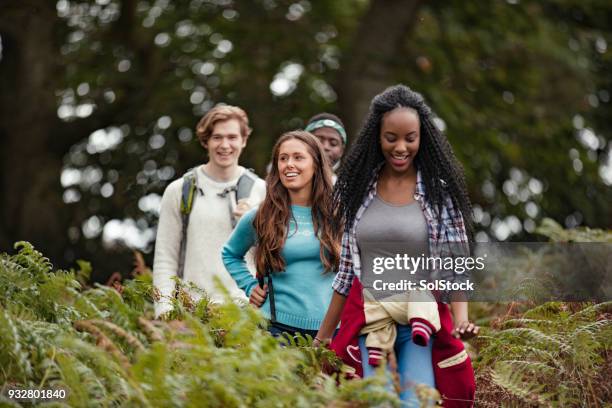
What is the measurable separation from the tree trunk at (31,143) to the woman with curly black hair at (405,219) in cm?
1101

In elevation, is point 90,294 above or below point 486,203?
below

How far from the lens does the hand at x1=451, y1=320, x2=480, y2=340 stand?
5.37 metres

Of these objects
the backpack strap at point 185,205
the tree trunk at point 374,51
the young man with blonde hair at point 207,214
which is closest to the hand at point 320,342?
the young man with blonde hair at point 207,214

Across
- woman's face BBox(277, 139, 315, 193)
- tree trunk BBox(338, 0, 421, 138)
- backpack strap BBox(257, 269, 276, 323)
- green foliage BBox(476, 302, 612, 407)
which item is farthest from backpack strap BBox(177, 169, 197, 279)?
tree trunk BBox(338, 0, 421, 138)

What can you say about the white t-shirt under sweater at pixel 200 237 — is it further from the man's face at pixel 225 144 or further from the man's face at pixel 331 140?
the man's face at pixel 331 140

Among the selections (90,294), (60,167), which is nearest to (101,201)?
(60,167)

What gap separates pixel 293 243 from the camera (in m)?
6.73

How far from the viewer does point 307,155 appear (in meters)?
6.96

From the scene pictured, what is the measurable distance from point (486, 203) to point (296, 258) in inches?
451

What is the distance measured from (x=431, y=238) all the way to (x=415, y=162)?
46 centimetres

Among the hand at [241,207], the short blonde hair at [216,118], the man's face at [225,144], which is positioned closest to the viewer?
the hand at [241,207]

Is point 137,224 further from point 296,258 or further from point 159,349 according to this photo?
point 159,349

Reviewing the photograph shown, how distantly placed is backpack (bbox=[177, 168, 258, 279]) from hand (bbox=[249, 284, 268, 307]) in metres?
1.23

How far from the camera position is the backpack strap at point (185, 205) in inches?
314
